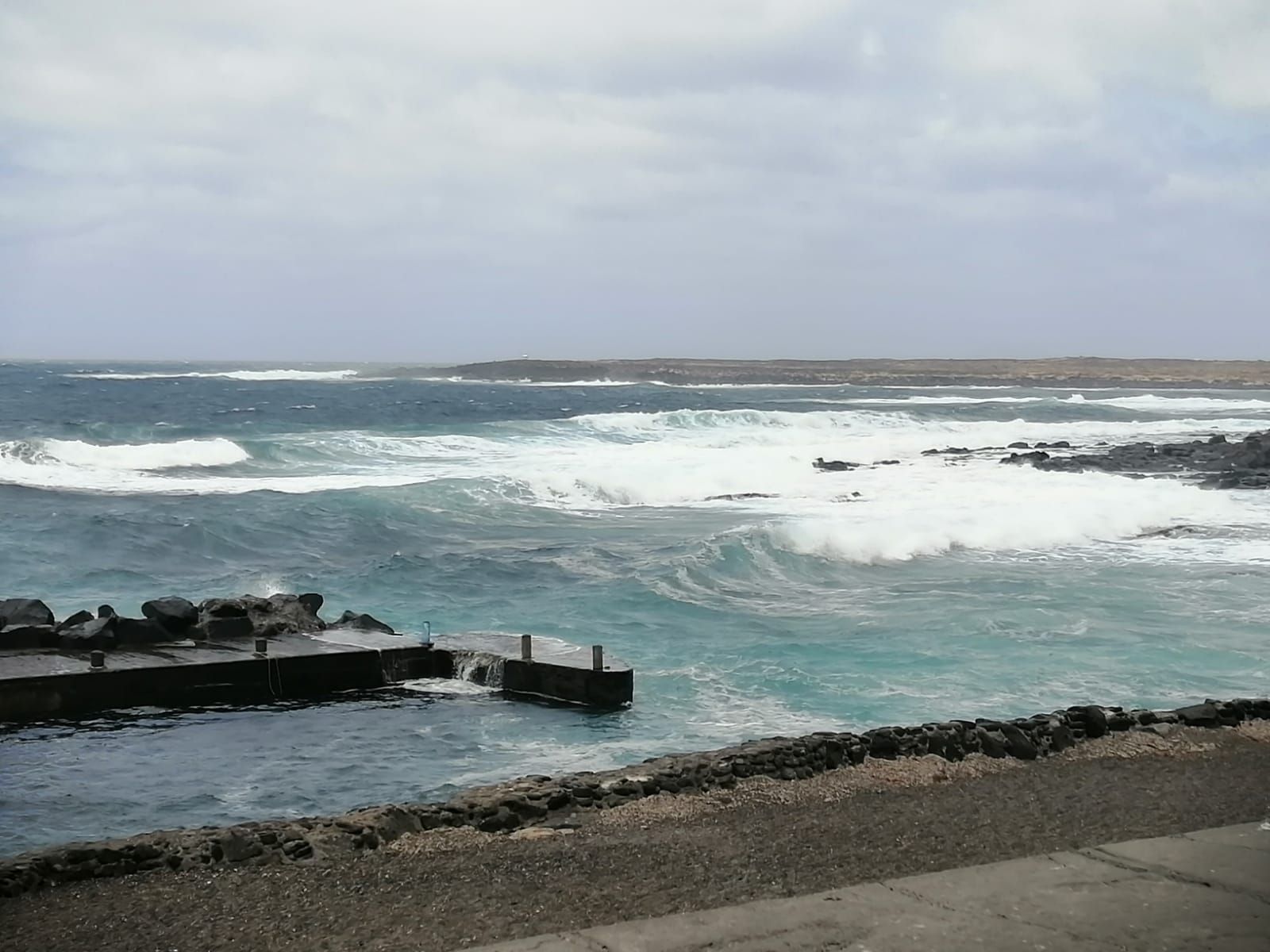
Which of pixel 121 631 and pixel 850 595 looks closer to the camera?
pixel 121 631

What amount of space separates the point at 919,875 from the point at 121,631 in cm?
1122

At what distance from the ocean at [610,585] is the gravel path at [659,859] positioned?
2.90m

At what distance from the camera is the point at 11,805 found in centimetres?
1062

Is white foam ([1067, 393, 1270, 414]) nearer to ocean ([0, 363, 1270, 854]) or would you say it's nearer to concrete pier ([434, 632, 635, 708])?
ocean ([0, 363, 1270, 854])

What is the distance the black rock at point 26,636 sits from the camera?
14852 mm

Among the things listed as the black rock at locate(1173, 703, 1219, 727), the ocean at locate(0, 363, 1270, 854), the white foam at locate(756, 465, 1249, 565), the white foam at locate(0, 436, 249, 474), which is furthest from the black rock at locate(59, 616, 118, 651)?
the white foam at locate(0, 436, 249, 474)

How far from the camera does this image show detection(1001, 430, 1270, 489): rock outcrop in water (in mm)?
36650

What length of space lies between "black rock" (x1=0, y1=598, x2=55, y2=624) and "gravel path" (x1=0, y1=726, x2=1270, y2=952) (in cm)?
890

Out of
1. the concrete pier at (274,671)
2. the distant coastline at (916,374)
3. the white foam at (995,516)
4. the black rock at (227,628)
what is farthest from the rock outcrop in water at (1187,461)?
the distant coastline at (916,374)

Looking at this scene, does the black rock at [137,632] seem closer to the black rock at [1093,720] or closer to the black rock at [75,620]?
the black rock at [75,620]

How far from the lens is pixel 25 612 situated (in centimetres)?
A: 1578

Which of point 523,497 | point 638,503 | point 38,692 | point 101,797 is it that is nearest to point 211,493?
point 523,497

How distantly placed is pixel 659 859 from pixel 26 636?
1001cm

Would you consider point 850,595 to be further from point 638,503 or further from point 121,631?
point 638,503
